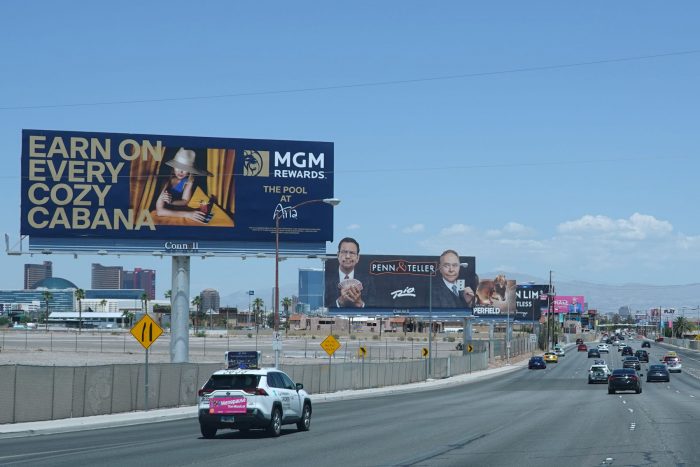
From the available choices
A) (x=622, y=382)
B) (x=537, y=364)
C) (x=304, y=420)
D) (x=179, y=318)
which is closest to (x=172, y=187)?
(x=179, y=318)

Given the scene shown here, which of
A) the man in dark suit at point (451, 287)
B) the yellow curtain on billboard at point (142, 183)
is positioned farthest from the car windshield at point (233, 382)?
the man in dark suit at point (451, 287)

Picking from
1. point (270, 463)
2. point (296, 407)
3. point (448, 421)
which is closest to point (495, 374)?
point (448, 421)

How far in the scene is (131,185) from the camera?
187 ft

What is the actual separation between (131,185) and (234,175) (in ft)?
19.4

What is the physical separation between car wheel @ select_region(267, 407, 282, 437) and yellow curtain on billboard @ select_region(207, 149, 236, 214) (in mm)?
31707

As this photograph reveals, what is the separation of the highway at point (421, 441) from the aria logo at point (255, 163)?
18.4 meters

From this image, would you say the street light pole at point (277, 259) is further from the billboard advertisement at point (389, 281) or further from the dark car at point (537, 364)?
the billboard advertisement at point (389, 281)

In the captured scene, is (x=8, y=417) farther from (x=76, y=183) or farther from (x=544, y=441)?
(x=76, y=183)

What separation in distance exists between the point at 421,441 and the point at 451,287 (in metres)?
102

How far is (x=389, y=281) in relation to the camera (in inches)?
5054

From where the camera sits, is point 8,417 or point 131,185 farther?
point 131,185

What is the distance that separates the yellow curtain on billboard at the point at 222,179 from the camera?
58.3 m

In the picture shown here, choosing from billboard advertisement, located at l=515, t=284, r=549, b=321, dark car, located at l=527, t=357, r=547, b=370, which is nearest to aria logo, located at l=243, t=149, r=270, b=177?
dark car, located at l=527, t=357, r=547, b=370

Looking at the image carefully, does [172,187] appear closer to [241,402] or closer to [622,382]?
[622,382]
